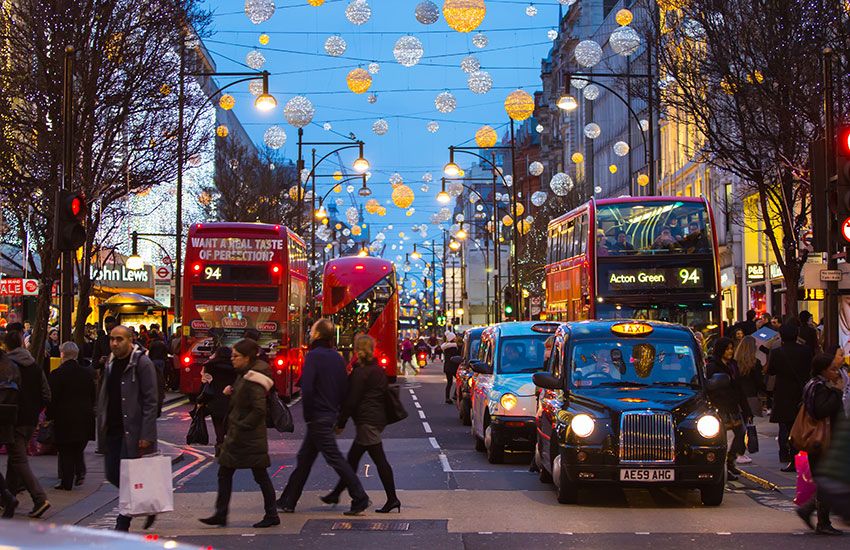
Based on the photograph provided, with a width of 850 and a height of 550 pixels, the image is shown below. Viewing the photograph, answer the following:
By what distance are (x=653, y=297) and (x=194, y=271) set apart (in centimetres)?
1111

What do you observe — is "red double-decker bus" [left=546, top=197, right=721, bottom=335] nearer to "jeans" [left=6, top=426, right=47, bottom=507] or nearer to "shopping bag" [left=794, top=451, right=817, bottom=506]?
"shopping bag" [left=794, top=451, right=817, bottom=506]

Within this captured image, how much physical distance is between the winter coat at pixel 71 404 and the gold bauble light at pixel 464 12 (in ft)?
34.4

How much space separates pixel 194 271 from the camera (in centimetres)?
3325

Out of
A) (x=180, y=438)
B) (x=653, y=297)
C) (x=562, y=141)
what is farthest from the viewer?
(x=562, y=141)

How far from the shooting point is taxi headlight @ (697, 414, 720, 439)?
571 inches

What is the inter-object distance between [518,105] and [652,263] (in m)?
8.25

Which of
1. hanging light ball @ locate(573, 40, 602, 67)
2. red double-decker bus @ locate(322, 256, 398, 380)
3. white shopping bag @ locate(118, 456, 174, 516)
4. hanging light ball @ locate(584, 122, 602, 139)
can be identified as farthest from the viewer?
hanging light ball @ locate(584, 122, 602, 139)

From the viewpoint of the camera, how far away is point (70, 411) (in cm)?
1605

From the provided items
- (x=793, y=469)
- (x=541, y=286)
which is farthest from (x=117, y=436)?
(x=541, y=286)

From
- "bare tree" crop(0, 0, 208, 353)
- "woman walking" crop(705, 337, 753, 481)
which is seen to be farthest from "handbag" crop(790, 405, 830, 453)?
"bare tree" crop(0, 0, 208, 353)

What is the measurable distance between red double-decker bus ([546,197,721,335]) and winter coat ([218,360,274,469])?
49.8ft

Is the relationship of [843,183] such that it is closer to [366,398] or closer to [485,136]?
[366,398]

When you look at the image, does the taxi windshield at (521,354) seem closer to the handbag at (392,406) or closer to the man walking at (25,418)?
the handbag at (392,406)

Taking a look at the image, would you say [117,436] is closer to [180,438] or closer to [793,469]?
[793,469]
